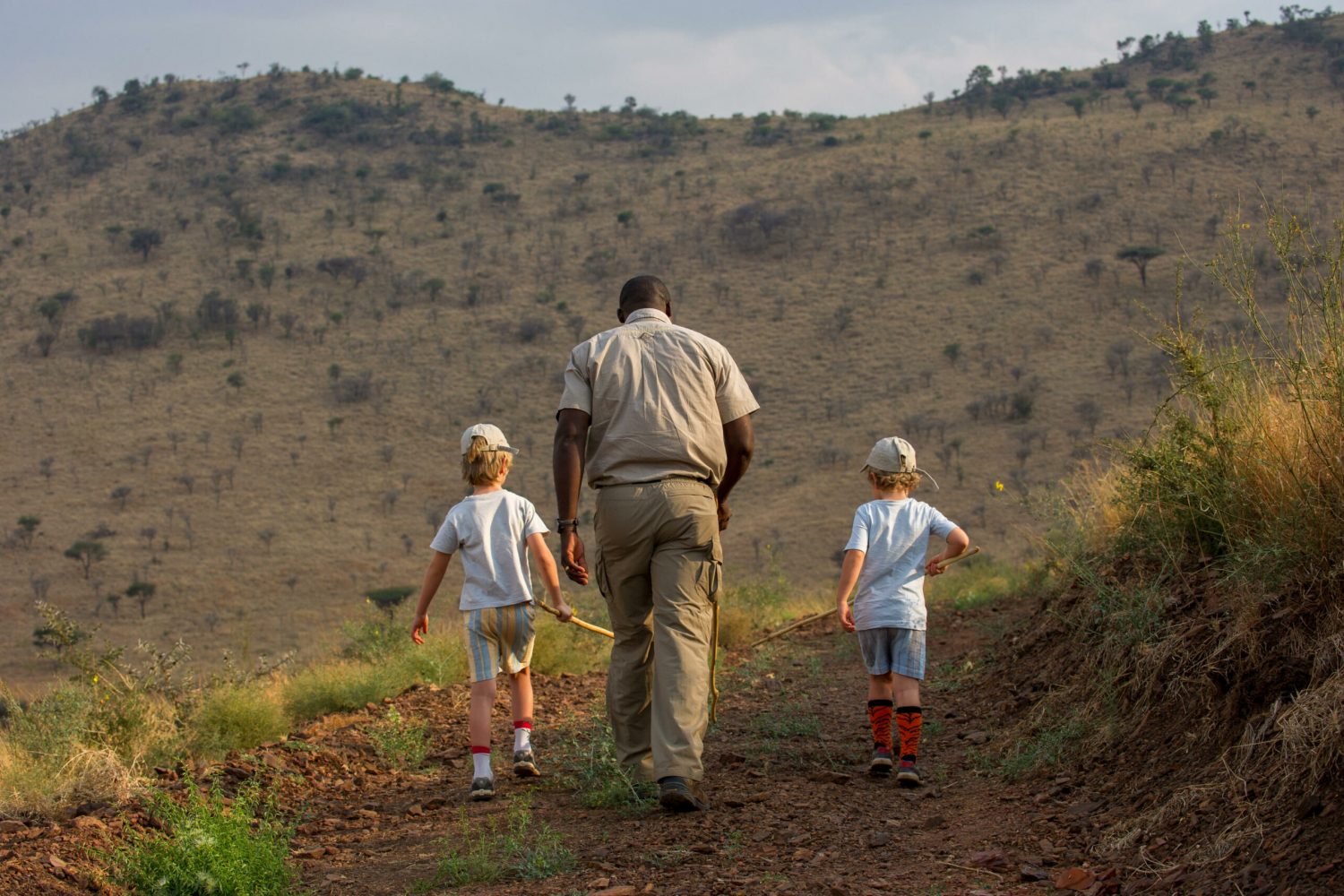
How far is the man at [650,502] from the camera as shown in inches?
173

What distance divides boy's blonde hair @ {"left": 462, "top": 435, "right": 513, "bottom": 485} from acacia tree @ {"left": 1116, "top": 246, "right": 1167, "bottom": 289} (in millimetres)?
30749

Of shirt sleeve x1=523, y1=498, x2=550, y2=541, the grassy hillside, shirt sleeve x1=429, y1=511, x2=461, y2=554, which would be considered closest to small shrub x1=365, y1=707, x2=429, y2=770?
shirt sleeve x1=429, y1=511, x2=461, y2=554

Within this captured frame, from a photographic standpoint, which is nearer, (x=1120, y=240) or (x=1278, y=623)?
(x=1278, y=623)

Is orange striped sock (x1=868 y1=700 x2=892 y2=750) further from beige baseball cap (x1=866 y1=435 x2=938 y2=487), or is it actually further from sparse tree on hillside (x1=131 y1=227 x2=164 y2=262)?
sparse tree on hillside (x1=131 y1=227 x2=164 y2=262)

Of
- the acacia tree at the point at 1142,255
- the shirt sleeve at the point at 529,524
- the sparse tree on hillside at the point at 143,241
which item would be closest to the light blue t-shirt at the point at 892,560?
the shirt sleeve at the point at 529,524

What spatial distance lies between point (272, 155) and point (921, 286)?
3049 cm

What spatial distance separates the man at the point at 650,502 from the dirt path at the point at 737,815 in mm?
425

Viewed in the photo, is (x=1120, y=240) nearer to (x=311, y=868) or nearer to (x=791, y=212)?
(x=791, y=212)

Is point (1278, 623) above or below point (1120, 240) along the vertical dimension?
below

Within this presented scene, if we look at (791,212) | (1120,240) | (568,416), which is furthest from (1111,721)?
(791,212)

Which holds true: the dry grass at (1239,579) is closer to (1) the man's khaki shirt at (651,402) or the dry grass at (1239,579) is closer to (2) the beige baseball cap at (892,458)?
(2) the beige baseball cap at (892,458)

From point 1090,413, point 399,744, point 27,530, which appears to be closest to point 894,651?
point 399,744

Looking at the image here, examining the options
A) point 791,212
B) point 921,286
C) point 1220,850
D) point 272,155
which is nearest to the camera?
point 1220,850

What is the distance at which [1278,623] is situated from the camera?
3.88m
